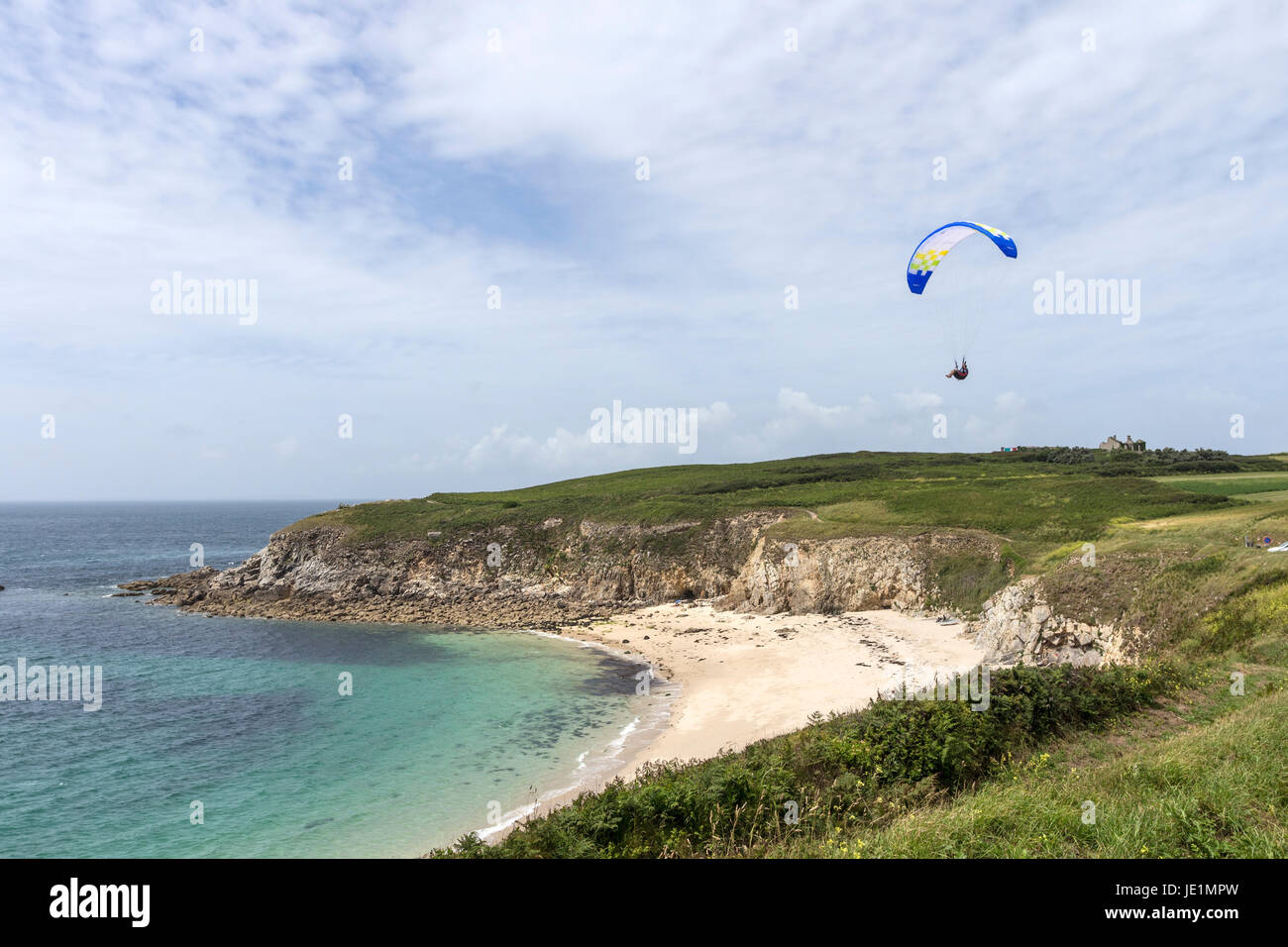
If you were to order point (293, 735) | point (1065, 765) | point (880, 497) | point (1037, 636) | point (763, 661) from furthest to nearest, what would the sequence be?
point (880, 497) < point (763, 661) < point (1037, 636) < point (293, 735) < point (1065, 765)

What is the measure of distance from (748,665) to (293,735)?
22.3m

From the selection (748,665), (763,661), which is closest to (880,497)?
(763,661)

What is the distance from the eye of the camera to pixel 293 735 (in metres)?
28.5

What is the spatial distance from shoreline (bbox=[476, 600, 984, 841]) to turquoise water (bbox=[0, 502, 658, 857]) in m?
1.94

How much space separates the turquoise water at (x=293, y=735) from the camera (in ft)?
66.7

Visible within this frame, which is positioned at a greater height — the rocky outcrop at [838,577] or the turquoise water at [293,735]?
the rocky outcrop at [838,577]

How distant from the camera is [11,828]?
20125mm

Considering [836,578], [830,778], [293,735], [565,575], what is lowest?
[293,735]

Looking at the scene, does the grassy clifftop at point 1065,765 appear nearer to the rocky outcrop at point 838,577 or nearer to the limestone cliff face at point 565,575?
the limestone cliff face at point 565,575

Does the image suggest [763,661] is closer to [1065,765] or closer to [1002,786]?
[1065,765]

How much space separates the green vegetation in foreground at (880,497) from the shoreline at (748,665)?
1010 cm

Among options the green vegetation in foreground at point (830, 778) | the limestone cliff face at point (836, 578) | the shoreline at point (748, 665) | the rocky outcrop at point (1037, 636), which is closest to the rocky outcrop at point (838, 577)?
the limestone cliff face at point (836, 578)

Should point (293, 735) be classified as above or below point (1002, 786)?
below

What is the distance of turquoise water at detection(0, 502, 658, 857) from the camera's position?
2033 centimetres
